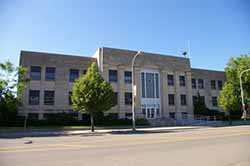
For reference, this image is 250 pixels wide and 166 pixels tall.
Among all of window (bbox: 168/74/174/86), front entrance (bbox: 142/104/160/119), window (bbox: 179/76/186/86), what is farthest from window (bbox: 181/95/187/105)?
front entrance (bbox: 142/104/160/119)

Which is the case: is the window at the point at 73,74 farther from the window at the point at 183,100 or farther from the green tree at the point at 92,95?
the window at the point at 183,100

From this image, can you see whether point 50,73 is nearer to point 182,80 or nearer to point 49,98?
point 49,98

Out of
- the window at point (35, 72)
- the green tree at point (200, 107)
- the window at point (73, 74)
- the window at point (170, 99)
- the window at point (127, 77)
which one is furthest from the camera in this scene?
the green tree at point (200, 107)

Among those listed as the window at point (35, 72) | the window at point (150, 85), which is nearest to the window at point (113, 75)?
the window at point (150, 85)

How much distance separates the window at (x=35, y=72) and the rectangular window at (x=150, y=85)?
17879 mm

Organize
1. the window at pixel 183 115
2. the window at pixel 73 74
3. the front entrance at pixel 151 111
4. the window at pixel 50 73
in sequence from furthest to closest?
the window at pixel 183 115
the front entrance at pixel 151 111
the window at pixel 73 74
the window at pixel 50 73

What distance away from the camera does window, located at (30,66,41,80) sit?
37062 mm

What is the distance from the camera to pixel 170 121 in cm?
3903

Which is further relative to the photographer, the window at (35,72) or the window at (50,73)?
the window at (50,73)

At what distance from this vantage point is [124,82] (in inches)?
1624

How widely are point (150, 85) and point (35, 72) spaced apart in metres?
19.1

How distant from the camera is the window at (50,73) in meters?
37.8

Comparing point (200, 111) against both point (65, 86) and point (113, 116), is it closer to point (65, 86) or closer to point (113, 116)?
point (113, 116)

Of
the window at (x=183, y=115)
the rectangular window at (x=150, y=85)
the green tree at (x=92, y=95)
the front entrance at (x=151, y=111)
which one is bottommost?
the window at (x=183, y=115)
